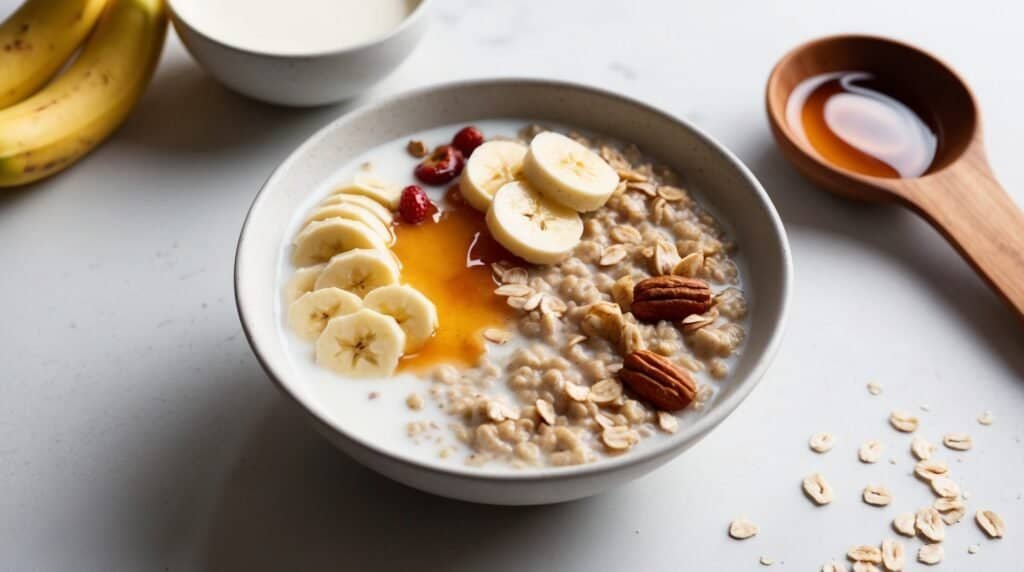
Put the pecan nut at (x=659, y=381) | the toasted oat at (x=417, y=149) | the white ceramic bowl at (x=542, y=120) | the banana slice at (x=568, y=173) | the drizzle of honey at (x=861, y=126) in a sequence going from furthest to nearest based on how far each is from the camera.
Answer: the drizzle of honey at (x=861, y=126)
the toasted oat at (x=417, y=149)
the banana slice at (x=568, y=173)
the pecan nut at (x=659, y=381)
the white ceramic bowl at (x=542, y=120)

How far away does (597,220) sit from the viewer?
1.40 meters

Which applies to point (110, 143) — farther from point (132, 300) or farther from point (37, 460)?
point (37, 460)

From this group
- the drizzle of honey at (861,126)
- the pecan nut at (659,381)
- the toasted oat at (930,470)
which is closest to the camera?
the pecan nut at (659,381)

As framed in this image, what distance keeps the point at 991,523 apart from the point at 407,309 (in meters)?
0.72

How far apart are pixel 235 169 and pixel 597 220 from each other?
23.4 inches

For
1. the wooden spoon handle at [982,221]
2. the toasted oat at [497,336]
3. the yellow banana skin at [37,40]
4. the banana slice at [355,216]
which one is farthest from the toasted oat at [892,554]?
the yellow banana skin at [37,40]

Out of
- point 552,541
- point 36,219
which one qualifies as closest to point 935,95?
point 552,541

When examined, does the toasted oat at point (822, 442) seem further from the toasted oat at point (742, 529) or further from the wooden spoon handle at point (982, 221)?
the wooden spoon handle at point (982, 221)

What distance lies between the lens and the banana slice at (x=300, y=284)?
4.28 ft

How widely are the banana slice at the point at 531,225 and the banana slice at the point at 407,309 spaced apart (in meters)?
0.16

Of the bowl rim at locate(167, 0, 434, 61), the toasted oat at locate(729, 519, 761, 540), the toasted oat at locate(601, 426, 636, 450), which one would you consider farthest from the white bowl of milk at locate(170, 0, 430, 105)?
the toasted oat at locate(729, 519, 761, 540)

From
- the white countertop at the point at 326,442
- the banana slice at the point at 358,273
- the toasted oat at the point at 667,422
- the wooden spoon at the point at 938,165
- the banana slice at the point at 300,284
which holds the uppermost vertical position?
the wooden spoon at the point at 938,165

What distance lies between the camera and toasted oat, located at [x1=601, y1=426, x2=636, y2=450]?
44.9 inches

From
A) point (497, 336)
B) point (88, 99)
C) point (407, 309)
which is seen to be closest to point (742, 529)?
point (497, 336)
